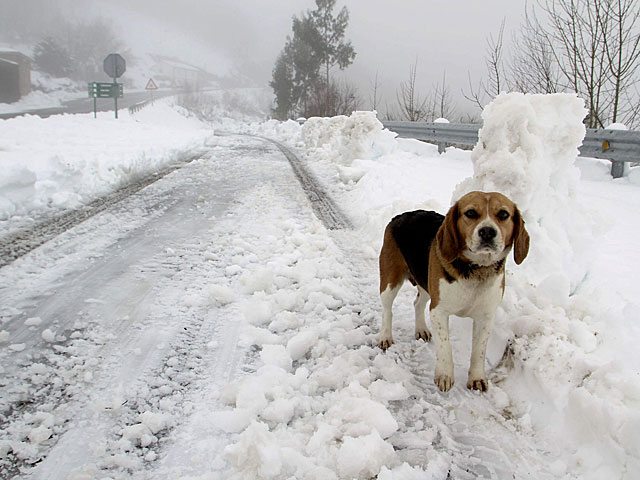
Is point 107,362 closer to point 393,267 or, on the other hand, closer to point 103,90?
point 393,267

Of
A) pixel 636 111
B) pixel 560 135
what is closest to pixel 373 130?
pixel 636 111

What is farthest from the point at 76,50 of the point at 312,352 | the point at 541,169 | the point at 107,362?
the point at 312,352

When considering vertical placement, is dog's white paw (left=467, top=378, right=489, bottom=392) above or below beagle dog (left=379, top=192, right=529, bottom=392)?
below

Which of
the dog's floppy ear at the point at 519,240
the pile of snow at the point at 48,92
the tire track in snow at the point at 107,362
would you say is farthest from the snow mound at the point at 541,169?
the pile of snow at the point at 48,92

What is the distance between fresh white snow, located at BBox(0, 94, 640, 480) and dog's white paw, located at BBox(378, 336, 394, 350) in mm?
74

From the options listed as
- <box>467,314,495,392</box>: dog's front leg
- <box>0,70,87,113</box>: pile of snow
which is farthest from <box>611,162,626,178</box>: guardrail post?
<box>0,70,87,113</box>: pile of snow

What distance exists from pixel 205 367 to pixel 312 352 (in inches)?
29.8

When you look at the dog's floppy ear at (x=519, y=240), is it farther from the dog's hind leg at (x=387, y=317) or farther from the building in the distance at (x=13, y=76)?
the building in the distance at (x=13, y=76)

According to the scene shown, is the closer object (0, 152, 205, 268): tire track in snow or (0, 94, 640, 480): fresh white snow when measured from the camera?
(0, 94, 640, 480): fresh white snow

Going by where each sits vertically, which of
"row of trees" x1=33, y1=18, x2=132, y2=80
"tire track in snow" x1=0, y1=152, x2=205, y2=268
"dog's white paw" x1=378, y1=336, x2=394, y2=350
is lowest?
"dog's white paw" x1=378, y1=336, x2=394, y2=350

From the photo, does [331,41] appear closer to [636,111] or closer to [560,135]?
[636,111]

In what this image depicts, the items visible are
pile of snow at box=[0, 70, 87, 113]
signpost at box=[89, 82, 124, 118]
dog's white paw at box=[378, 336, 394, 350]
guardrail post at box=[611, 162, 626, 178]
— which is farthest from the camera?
pile of snow at box=[0, 70, 87, 113]

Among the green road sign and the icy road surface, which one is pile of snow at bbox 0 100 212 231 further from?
the green road sign

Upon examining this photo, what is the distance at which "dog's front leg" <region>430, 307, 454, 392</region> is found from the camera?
2.78m
